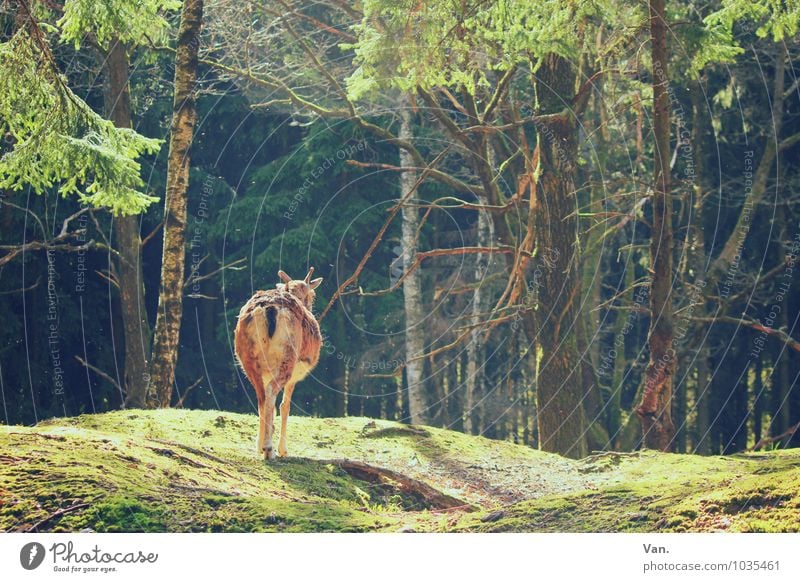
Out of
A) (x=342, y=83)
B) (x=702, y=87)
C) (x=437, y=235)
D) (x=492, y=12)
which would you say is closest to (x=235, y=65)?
(x=342, y=83)

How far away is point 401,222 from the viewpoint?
21281mm

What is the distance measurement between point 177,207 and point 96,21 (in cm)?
254

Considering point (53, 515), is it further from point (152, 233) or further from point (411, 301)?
point (411, 301)

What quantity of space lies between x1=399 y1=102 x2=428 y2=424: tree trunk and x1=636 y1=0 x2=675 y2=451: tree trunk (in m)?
6.58

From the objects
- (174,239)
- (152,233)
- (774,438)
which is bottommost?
(774,438)

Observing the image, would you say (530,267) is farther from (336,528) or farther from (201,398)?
(336,528)

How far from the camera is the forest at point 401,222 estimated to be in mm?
12070

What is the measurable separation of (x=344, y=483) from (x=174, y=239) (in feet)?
15.1

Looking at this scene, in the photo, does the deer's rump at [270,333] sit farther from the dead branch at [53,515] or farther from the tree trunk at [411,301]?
the tree trunk at [411,301]

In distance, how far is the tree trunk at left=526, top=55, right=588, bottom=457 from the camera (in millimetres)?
15164

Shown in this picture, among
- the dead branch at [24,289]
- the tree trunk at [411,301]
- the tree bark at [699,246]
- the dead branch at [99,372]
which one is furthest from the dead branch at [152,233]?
the tree bark at [699,246]

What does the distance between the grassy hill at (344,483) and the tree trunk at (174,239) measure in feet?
5.07

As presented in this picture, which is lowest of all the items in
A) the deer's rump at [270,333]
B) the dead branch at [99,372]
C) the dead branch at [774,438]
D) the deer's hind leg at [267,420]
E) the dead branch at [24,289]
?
the dead branch at [774,438]

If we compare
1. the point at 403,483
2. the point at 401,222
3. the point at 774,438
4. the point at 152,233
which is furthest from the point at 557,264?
the point at 401,222
